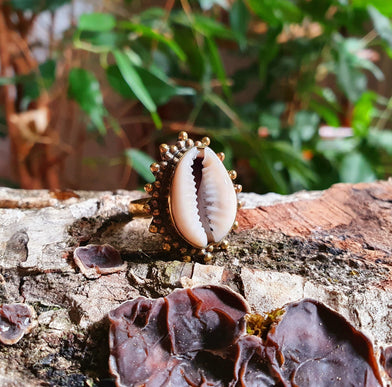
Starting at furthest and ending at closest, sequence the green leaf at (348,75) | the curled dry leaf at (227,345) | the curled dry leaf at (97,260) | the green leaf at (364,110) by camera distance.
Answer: the green leaf at (364,110) < the green leaf at (348,75) < the curled dry leaf at (97,260) < the curled dry leaf at (227,345)

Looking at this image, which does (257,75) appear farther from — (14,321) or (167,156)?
(14,321)

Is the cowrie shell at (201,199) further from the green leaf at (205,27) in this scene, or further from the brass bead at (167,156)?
the green leaf at (205,27)

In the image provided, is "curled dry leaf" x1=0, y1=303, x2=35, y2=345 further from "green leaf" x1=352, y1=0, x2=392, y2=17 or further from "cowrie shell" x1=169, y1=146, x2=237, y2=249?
"green leaf" x1=352, y1=0, x2=392, y2=17

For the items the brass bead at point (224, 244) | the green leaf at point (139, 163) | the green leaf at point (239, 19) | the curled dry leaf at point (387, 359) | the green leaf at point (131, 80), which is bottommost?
the green leaf at point (139, 163)

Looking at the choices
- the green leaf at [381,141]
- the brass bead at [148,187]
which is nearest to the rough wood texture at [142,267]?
the brass bead at [148,187]

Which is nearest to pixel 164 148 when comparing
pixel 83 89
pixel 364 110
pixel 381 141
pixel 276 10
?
pixel 83 89

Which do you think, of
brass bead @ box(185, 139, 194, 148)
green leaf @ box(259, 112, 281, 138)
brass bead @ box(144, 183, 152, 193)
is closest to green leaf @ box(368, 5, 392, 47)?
green leaf @ box(259, 112, 281, 138)
